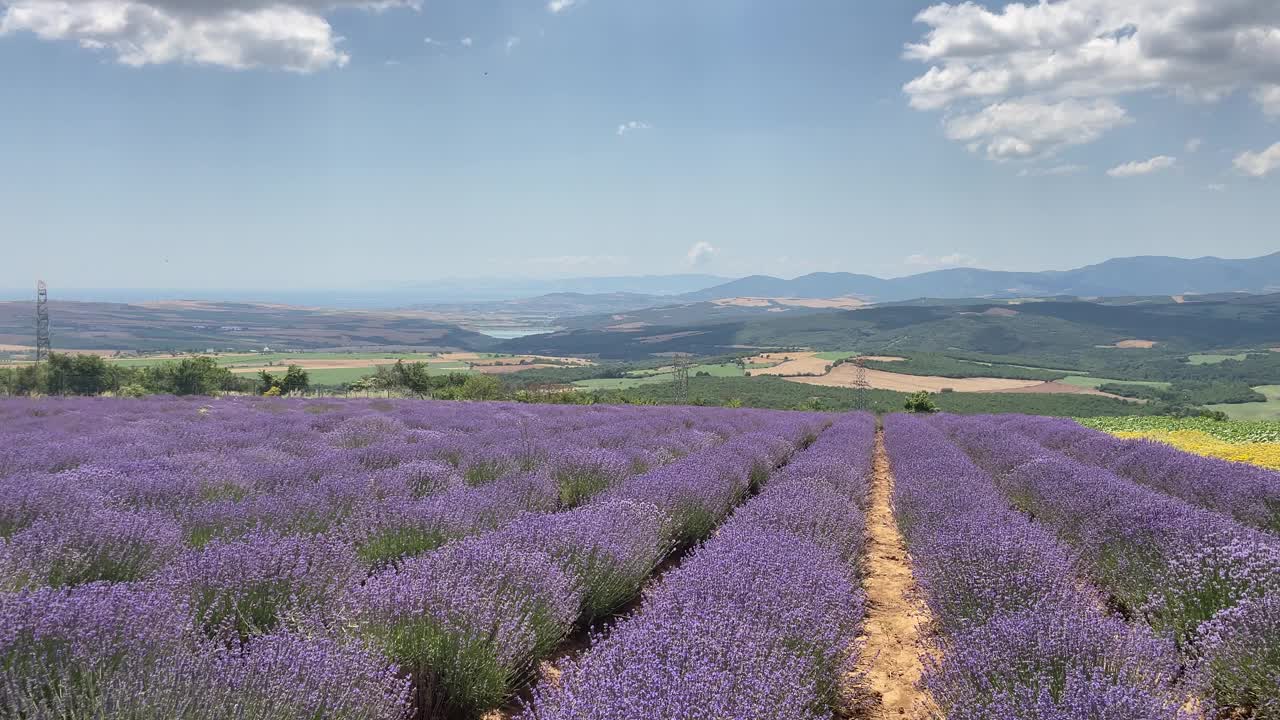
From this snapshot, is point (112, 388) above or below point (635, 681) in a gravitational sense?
below

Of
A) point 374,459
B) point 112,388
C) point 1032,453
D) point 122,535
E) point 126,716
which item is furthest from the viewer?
point 112,388

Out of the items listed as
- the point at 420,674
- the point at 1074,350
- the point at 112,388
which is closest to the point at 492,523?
the point at 420,674

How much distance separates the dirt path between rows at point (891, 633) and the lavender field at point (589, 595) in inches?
2.3

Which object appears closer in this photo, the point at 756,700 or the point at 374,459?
the point at 756,700

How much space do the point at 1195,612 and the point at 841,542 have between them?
1897 millimetres

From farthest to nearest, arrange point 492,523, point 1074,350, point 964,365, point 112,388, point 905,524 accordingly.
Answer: point 1074,350
point 964,365
point 112,388
point 905,524
point 492,523

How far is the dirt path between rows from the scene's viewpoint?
319cm

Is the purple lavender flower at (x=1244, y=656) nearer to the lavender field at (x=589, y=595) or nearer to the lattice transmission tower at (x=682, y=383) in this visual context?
the lavender field at (x=589, y=595)

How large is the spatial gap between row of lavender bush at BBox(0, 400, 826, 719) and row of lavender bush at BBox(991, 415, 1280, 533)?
4.35 m

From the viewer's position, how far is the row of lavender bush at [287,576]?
6.17 ft

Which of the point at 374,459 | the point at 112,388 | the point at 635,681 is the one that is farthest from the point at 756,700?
the point at 112,388

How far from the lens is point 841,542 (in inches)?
173

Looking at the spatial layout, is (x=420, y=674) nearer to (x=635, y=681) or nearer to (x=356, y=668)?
(x=356, y=668)

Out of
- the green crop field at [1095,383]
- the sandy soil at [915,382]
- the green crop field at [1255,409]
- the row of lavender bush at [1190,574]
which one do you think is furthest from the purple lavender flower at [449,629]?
the green crop field at [1095,383]
